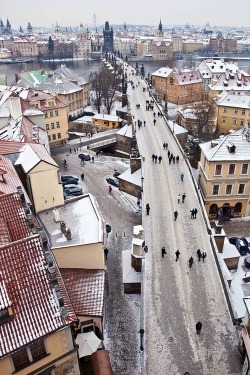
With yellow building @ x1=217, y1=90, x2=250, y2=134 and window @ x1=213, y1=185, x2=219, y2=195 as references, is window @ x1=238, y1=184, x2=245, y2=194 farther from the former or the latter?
yellow building @ x1=217, y1=90, x2=250, y2=134

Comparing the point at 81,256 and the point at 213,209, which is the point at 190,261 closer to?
the point at 81,256

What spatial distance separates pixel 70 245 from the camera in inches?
877

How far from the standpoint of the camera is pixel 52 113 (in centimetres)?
5600

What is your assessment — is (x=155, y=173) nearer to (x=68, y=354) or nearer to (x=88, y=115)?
(x=68, y=354)

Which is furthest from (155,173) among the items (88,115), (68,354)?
(88,115)

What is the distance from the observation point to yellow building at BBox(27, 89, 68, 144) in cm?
5516

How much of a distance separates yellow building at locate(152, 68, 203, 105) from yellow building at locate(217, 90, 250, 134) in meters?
20.2

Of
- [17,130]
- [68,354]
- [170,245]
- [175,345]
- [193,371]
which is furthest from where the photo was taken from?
[17,130]

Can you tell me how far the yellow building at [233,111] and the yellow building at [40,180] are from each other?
44.5 metres

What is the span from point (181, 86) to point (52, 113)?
39770 mm

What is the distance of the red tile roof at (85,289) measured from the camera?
20516 millimetres

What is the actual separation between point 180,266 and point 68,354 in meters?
12.0

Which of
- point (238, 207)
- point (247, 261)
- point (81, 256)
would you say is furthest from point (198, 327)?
point (238, 207)

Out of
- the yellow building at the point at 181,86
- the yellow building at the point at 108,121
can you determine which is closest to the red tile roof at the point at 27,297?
the yellow building at the point at 108,121
